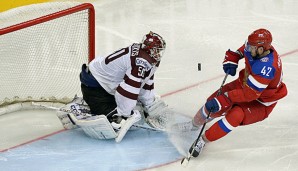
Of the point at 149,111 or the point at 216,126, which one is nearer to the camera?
the point at 216,126

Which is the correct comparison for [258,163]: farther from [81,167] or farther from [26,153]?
[26,153]

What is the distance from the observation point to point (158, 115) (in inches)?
161

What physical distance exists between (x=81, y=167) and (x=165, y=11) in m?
2.91

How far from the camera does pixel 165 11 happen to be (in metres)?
6.27

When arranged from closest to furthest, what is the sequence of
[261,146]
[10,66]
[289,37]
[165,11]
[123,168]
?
[123,168], [261,146], [10,66], [289,37], [165,11]

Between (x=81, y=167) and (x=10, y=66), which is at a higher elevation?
(x=10, y=66)

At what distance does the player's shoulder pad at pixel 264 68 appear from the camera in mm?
3514

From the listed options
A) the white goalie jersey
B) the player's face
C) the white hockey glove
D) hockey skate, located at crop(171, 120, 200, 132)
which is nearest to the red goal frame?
the white goalie jersey

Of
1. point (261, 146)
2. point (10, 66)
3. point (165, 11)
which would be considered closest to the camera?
point (261, 146)

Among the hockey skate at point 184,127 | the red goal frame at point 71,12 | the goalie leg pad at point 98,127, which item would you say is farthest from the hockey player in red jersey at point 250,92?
the red goal frame at point 71,12

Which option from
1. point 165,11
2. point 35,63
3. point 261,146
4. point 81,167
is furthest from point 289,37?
point 81,167

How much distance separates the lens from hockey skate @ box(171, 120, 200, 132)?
13.3 feet

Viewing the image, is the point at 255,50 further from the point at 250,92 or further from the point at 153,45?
the point at 153,45

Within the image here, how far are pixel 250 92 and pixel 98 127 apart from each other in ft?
3.14
